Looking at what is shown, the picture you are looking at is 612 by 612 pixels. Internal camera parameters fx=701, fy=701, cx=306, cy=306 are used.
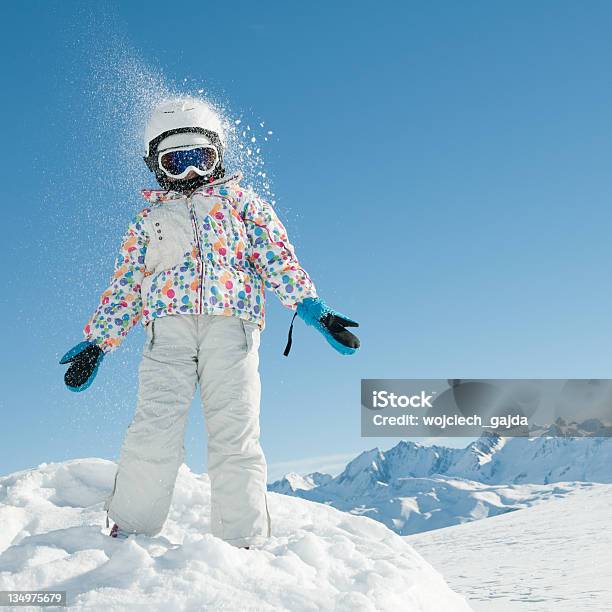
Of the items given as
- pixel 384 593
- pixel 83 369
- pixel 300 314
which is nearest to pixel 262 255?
pixel 300 314

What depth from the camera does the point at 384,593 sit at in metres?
2.82

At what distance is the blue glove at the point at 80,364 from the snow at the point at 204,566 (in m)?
0.72

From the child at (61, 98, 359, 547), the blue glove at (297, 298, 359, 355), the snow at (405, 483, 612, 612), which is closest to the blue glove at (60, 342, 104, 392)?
the child at (61, 98, 359, 547)

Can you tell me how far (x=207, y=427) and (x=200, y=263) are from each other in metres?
0.81

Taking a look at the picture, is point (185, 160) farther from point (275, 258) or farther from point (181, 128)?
point (275, 258)

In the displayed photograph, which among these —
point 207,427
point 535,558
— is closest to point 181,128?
point 207,427

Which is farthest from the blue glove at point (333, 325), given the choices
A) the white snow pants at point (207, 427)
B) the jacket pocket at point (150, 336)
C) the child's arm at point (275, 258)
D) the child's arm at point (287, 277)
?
the jacket pocket at point (150, 336)

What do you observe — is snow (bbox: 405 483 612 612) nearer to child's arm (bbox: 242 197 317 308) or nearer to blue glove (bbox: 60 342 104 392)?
child's arm (bbox: 242 197 317 308)

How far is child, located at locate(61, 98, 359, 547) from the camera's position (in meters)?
3.29

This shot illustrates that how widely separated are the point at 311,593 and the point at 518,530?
982 centimetres

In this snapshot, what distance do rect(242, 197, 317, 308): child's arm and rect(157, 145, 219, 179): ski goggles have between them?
33cm

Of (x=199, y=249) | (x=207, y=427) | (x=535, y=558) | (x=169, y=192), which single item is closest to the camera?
(x=207, y=427)

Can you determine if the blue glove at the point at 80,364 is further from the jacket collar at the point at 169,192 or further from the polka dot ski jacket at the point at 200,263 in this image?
the jacket collar at the point at 169,192

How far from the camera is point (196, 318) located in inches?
138
